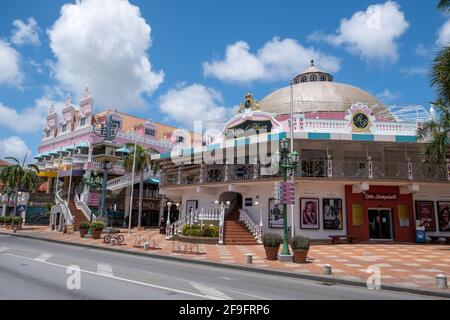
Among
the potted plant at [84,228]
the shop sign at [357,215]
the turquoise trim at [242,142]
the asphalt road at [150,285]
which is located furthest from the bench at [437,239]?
the potted plant at [84,228]

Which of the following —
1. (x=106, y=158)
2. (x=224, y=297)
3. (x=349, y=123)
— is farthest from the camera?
(x=106, y=158)

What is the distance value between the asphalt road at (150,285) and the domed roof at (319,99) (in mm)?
20701

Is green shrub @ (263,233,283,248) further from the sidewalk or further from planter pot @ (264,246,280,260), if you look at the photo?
the sidewalk

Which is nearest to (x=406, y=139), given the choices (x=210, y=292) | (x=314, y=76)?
(x=314, y=76)

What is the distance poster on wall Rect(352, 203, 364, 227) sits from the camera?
2370 centimetres

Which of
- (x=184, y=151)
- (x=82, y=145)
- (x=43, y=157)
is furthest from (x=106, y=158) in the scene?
(x=43, y=157)

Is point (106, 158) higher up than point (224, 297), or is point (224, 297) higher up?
point (106, 158)

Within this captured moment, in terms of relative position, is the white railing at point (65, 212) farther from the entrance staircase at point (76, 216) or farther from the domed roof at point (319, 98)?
the domed roof at point (319, 98)

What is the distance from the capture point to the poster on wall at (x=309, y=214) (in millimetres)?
Result: 23375

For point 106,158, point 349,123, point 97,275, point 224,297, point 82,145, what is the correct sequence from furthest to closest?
point 82,145, point 106,158, point 349,123, point 97,275, point 224,297

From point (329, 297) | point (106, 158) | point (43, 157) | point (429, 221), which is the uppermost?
point (43, 157)

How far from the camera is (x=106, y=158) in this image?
3181cm
